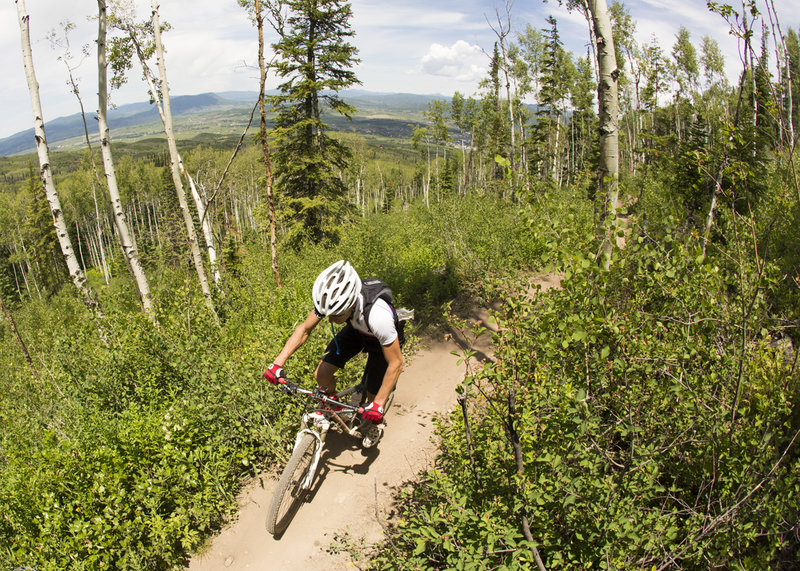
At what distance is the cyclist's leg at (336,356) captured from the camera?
4840 mm

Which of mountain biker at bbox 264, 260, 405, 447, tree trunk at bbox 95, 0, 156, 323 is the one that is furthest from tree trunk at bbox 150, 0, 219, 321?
mountain biker at bbox 264, 260, 405, 447

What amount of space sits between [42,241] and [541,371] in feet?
223

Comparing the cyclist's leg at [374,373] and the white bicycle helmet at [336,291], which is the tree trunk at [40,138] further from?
the white bicycle helmet at [336,291]

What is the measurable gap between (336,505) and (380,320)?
6.88 feet

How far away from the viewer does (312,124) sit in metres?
17.7

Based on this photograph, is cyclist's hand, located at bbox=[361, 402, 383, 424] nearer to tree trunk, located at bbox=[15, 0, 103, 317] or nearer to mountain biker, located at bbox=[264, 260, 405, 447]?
mountain biker, located at bbox=[264, 260, 405, 447]

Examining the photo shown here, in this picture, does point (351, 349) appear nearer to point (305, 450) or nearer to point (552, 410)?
point (305, 450)

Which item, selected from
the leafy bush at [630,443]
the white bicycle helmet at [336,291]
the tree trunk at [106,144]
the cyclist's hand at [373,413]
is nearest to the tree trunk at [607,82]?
the leafy bush at [630,443]

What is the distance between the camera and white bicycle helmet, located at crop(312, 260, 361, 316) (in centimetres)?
394

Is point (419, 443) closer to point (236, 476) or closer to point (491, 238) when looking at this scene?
point (236, 476)

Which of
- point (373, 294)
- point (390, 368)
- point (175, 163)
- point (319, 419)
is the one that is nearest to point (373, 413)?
point (390, 368)

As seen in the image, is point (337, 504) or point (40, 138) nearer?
point (337, 504)

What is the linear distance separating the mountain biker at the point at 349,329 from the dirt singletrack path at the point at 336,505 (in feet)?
2.22

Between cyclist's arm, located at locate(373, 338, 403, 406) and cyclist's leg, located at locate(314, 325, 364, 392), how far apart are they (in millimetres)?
735
